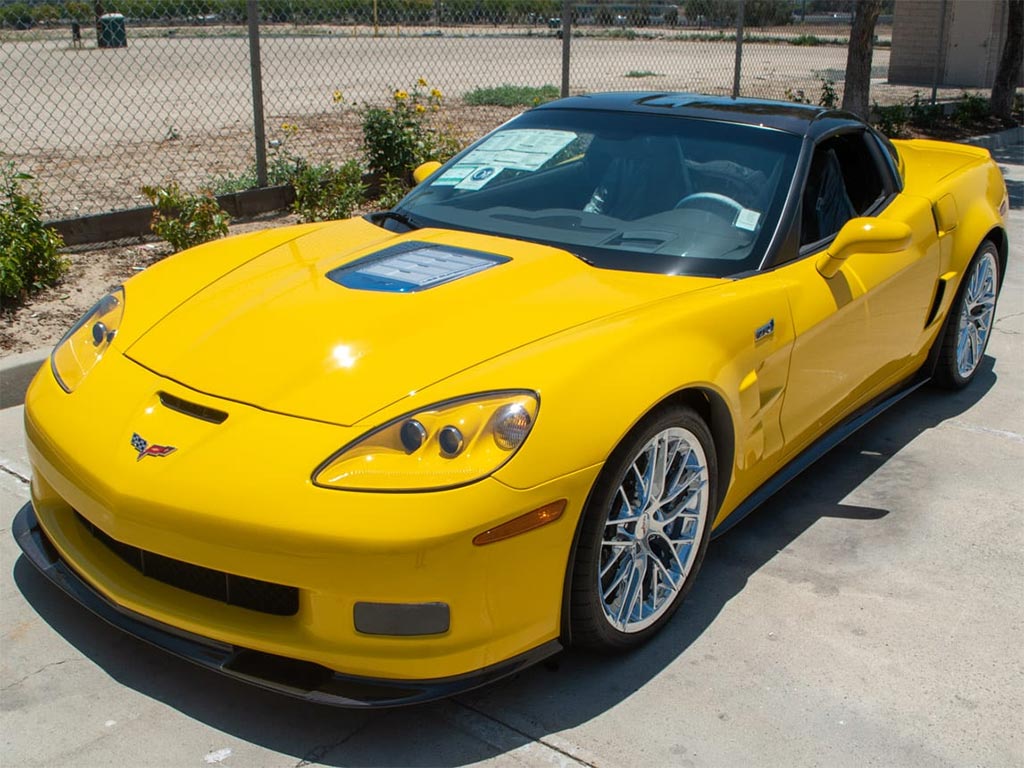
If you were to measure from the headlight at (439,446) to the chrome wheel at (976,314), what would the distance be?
298 centimetres

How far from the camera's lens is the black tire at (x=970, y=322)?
15.9 ft

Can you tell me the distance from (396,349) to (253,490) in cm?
56

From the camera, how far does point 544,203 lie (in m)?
3.90

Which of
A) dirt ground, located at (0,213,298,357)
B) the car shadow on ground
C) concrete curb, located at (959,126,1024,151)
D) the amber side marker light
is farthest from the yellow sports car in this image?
concrete curb, located at (959,126,1024,151)

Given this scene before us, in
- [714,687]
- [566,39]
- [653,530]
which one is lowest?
[714,687]

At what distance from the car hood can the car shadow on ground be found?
770 mm

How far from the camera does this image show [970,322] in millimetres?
5039

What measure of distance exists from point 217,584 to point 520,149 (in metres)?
2.23

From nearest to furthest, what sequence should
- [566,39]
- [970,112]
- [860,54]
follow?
1. [566,39]
2. [860,54]
3. [970,112]

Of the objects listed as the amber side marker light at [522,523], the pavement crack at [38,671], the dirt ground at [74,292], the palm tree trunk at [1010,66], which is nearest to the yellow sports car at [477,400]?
the amber side marker light at [522,523]

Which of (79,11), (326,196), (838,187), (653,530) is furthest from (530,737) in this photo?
(79,11)

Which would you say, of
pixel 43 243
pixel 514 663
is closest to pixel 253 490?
pixel 514 663

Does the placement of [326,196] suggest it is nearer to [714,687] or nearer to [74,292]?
[74,292]

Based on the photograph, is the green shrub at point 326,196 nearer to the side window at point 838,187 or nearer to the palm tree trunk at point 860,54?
the side window at point 838,187
